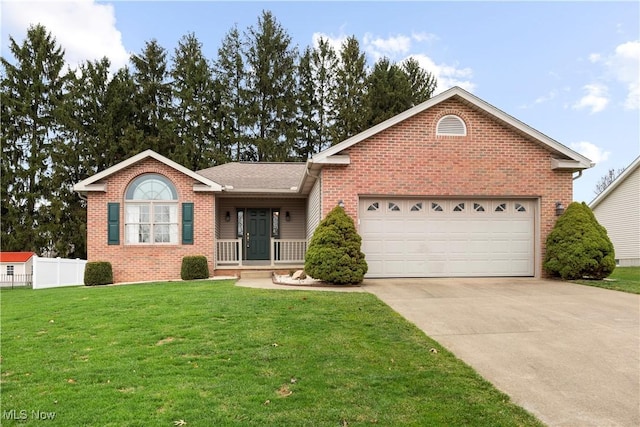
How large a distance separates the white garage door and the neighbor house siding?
43.5 feet

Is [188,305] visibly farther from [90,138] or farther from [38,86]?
[38,86]

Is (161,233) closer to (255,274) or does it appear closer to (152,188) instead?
(152,188)

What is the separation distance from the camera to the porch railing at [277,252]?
15.3 m

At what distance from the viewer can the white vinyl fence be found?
15.0 meters

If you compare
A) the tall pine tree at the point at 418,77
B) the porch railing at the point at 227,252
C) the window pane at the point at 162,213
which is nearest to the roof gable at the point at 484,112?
the porch railing at the point at 227,252

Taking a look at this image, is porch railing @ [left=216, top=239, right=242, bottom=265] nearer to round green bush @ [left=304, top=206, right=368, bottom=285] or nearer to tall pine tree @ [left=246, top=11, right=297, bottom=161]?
round green bush @ [left=304, top=206, right=368, bottom=285]

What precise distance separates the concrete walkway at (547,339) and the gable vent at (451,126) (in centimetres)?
442

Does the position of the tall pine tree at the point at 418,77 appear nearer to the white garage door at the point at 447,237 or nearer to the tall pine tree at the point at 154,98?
the tall pine tree at the point at 154,98

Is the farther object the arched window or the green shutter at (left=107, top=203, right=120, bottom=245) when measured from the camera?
the arched window

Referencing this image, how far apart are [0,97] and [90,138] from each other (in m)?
5.40

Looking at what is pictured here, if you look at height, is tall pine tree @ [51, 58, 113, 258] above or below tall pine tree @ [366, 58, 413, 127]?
below

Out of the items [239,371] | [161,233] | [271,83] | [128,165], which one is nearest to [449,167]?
[239,371]

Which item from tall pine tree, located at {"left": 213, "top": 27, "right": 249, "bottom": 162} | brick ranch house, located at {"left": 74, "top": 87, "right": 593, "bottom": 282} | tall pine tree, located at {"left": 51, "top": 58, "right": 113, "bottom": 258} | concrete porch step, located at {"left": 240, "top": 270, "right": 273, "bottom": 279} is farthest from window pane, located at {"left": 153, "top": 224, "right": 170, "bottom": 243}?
tall pine tree, located at {"left": 213, "top": 27, "right": 249, "bottom": 162}

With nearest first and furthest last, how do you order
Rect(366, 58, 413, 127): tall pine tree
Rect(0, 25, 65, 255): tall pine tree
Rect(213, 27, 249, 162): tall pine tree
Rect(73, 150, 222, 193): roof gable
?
1. Rect(73, 150, 222, 193): roof gable
2. Rect(0, 25, 65, 255): tall pine tree
3. Rect(366, 58, 413, 127): tall pine tree
4. Rect(213, 27, 249, 162): tall pine tree
